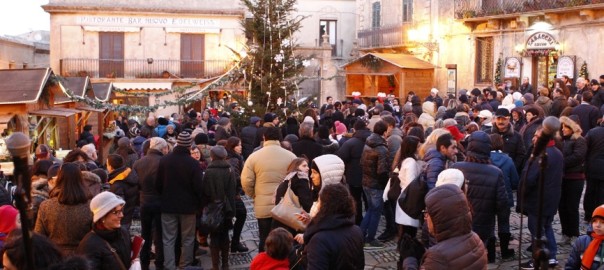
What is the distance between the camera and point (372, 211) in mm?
9938

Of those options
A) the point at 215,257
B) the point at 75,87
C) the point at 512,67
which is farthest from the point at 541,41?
the point at 215,257

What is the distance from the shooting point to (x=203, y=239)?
33.1 ft

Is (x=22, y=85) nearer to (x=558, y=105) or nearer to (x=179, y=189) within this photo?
(x=179, y=189)

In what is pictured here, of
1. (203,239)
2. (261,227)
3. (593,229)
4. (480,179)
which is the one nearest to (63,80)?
(203,239)

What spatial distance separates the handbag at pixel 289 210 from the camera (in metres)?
7.57

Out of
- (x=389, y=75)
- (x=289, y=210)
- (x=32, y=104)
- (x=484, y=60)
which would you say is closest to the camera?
(x=289, y=210)

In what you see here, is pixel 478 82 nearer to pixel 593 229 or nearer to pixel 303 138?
pixel 303 138

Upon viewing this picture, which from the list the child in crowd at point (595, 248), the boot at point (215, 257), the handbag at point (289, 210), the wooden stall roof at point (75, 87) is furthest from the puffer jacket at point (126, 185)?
the wooden stall roof at point (75, 87)

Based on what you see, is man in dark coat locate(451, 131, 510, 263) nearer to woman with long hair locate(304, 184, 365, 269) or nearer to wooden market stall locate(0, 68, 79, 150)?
woman with long hair locate(304, 184, 365, 269)

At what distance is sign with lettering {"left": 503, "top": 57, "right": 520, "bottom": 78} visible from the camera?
76.6 feet

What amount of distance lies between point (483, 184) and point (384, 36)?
25.7 meters

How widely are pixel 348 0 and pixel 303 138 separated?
31.7 meters

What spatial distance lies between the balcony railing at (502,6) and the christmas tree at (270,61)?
30.7ft

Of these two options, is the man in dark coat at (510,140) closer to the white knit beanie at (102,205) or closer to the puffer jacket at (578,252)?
the puffer jacket at (578,252)
